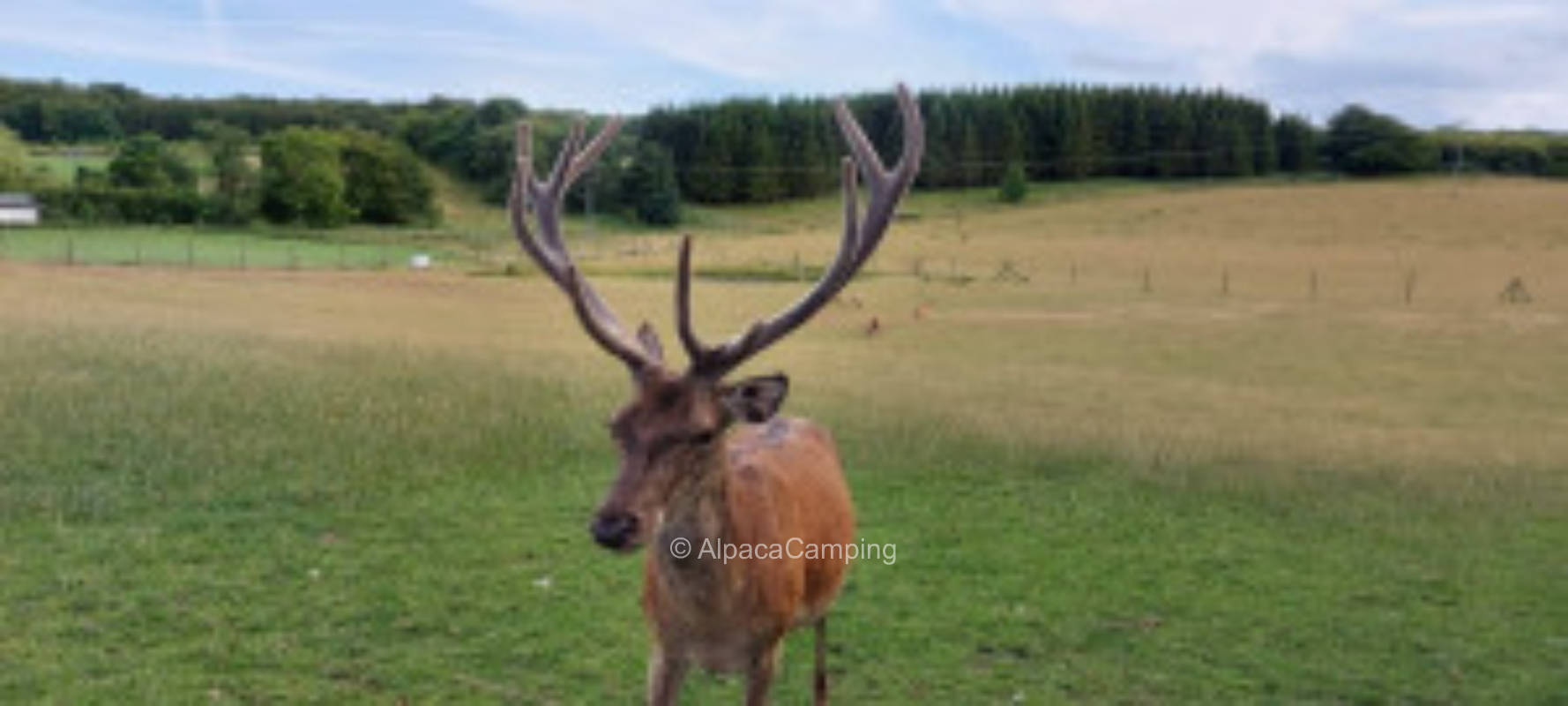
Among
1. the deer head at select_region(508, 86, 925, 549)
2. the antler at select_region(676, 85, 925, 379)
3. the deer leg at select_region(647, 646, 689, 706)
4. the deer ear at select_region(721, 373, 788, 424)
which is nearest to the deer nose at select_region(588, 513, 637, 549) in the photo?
the deer head at select_region(508, 86, 925, 549)

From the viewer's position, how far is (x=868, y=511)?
1238 cm

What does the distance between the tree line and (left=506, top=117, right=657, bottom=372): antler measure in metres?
67.5

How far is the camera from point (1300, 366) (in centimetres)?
2636

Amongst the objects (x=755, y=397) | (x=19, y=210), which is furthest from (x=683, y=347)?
(x=19, y=210)

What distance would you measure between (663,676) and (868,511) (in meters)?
6.59

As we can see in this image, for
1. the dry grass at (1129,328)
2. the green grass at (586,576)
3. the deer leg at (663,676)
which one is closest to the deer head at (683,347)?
the deer leg at (663,676)

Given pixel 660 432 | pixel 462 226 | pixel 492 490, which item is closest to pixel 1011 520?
pixel 492 490

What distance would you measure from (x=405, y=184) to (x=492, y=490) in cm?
7239

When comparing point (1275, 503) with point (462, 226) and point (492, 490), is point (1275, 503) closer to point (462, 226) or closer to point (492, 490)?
point (492, 490)

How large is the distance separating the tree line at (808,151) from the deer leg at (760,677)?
225ft

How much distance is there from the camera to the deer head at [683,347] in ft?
16.1

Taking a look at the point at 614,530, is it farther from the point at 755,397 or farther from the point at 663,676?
the point at 663,676

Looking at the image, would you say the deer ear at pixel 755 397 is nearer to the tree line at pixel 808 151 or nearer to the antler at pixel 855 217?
the antler at pixel 855 217

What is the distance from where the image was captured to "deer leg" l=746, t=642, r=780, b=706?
19.5ft
